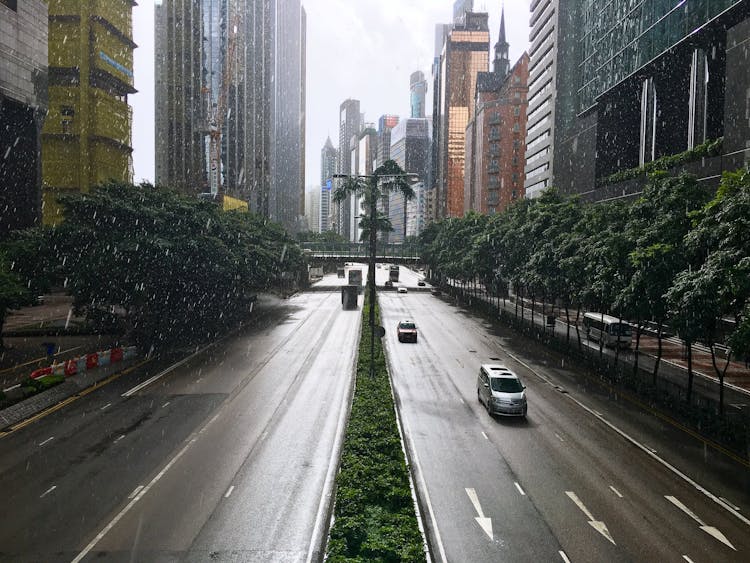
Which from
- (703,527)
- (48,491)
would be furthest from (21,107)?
(703,527)

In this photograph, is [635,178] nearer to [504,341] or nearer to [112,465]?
[504,341]

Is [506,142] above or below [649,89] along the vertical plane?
above

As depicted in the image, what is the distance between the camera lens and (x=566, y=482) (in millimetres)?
18359

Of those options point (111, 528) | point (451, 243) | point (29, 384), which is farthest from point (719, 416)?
point (451, 243)

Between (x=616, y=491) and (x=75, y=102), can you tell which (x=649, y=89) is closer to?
(x=616, y=491)

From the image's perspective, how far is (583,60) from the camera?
228 feet

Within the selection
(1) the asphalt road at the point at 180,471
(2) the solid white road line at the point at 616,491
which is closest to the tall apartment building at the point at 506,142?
(1) the asphalt road at the point at 180,471

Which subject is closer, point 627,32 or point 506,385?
point 506,385

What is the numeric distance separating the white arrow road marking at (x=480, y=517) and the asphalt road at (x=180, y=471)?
159 inches

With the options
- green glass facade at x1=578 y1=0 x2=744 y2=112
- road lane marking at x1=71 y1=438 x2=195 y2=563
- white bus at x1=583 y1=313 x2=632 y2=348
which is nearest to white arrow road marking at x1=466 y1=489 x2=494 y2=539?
road lane marking at x1=71 y1=438 x2=195 y2=563

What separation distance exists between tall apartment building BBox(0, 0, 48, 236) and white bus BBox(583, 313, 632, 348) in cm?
5411

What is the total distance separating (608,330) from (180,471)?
36505 mm

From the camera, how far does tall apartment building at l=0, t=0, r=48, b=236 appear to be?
2216 inches

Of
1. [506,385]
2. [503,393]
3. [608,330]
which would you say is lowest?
[503,393]
